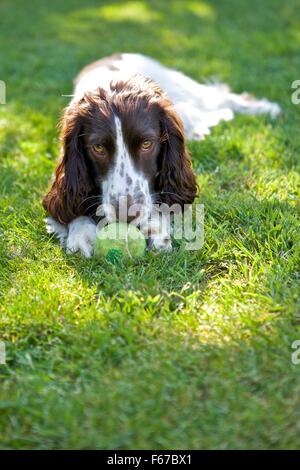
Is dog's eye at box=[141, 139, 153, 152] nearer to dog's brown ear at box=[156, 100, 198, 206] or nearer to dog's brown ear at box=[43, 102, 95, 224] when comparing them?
dog's brown ear at box=[156, 100, 198, 206]

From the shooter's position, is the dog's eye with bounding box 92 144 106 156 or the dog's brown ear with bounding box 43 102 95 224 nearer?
the dog's eye with bounding box 92 144 106 156

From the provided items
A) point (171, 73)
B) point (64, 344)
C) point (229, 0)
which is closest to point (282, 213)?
point (64, 344)

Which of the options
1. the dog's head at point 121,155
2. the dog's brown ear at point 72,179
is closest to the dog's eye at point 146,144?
the dog's head at point 121,155

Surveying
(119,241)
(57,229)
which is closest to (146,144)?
(119,241)

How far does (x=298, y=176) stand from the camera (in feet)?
15.6

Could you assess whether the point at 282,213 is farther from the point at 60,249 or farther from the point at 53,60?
the point at 53,60

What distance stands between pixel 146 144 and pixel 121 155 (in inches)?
8.3

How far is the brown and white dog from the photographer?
3.90m

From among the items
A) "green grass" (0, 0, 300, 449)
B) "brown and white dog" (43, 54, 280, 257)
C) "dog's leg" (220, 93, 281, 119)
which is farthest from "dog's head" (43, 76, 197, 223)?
"dog's leg" (220, 93, 281, 119)

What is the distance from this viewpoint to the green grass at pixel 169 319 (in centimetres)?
277

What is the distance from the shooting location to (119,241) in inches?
148

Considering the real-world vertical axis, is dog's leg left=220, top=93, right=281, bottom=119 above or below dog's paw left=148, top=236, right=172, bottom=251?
above

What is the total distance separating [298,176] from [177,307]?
1767 millimetres

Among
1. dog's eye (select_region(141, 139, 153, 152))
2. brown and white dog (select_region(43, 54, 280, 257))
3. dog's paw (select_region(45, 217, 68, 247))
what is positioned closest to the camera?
brown and white dog (select_region(43, 54, 280, 257))
